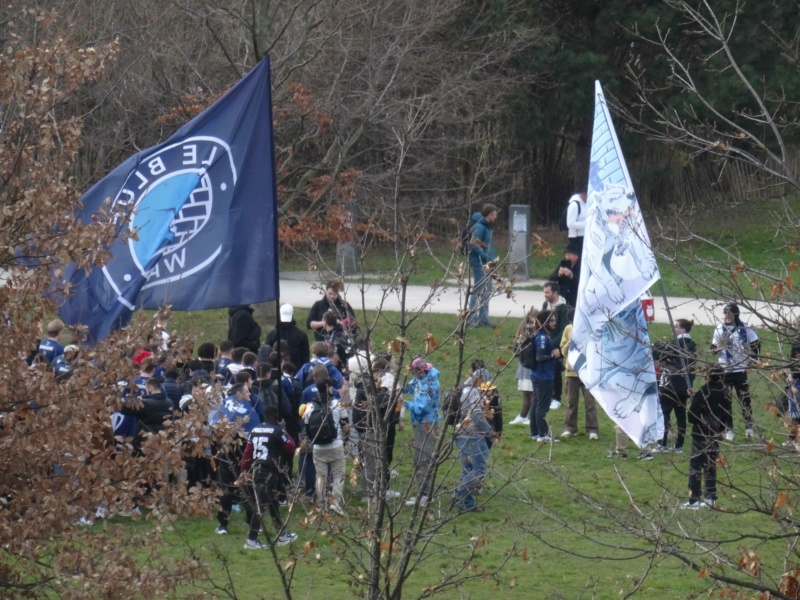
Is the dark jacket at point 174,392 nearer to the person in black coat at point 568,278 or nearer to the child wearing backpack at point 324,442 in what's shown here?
the child wearing backpack at point 324,442

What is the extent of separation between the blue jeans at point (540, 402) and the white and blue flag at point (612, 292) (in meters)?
0.63

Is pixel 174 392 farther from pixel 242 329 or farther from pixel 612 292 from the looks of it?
pixel 612 292

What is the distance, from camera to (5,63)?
7.00 m

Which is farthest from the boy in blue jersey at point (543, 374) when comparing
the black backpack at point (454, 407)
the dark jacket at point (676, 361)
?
the black backpack at point (454, 407)

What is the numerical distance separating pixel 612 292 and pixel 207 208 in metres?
4.77

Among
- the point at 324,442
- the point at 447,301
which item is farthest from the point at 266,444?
the point at 447,301

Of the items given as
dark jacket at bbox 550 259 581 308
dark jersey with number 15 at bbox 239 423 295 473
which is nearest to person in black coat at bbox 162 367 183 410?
dark jersey with number 15 at bbox 239 423 295 473

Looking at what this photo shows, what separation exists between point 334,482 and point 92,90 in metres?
10.1

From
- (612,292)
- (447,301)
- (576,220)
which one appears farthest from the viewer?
(447,301)

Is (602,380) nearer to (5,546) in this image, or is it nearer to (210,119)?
(210,119)

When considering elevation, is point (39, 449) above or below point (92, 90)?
below

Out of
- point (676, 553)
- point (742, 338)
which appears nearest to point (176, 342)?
point (676, 553)

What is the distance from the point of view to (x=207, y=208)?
32.3 ft

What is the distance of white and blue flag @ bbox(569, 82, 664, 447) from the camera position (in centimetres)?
1250
